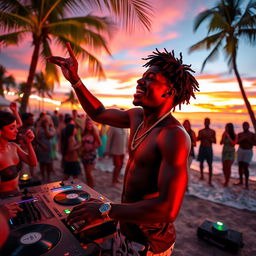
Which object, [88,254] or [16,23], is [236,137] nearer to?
[88,254]

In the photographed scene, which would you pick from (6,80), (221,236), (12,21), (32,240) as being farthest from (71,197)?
(6,80)

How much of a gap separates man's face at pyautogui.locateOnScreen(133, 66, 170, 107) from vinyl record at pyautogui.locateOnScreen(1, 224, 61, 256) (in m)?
0.99

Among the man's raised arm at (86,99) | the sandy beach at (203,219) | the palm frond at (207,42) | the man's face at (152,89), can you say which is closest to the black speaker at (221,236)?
the sandy beach at (203,219)

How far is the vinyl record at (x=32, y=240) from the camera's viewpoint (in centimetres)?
93

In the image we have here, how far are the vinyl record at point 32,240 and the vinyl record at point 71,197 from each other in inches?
12.9

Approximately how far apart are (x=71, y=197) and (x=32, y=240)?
55 cm

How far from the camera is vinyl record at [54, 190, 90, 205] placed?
149 centimetres

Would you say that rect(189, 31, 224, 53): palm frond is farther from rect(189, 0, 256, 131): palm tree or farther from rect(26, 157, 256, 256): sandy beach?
rect(26, 157, 256, 256): sandy beach

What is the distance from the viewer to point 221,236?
266 cm

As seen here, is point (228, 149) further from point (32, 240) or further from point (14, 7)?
point (14, 7)

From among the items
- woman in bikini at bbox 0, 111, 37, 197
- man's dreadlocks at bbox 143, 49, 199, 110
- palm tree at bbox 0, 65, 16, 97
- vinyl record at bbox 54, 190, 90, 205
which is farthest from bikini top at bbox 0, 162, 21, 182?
palm tree at bbox 0, 65, 16, 97

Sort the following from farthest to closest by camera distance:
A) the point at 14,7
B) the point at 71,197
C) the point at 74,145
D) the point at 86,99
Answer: the point at 14,7
the point at 74,145
the point at 71,197
the point at 86,99

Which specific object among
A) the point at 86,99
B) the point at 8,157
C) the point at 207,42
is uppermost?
the point at 207,42

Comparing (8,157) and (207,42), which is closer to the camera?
(8,157)
